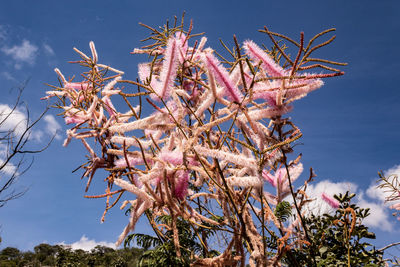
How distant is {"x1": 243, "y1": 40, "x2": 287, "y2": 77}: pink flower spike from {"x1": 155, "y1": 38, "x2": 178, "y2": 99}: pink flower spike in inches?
8.8

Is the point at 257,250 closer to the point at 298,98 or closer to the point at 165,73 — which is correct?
the point at 298,98

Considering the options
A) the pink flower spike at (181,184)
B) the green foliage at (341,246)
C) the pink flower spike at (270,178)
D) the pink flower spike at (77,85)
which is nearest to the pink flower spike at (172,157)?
the pink flower spike at (181,184)

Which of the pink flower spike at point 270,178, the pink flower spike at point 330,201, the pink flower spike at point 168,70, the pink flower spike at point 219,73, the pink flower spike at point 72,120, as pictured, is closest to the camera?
the pink flower spike at point 219,73

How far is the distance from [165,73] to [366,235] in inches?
49.7

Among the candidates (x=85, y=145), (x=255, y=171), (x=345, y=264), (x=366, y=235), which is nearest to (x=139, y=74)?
(x=255, y=171)

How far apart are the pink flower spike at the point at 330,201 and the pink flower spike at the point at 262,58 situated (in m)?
0.90

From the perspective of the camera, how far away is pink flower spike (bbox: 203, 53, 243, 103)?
875mm

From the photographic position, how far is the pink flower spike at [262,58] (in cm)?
→ 94

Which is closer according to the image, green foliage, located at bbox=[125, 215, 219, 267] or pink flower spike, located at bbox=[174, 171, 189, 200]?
pink flower spike, located at bbox=[174, 171, 189, 200]

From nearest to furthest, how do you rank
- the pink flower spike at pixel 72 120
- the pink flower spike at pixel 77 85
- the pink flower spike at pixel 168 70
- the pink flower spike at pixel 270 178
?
1. the pink flower spike at pixel 168 70
2. the pink flower spike at pixel 270 178
3. the pink flower spike at pixel 72 120
4. the pink flower spike at pixel 77 85

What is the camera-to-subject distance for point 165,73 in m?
1.00

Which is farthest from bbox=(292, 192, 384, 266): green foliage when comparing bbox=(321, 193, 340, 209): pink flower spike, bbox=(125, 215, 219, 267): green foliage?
bbox=(125, 215, 219, 267): green foliage

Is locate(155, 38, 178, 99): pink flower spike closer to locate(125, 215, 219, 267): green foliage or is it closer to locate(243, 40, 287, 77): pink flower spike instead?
locate(243, 40, 287, 77): pink flower spike

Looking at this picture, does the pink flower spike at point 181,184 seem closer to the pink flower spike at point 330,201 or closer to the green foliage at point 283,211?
the green foliage at point 283,211
